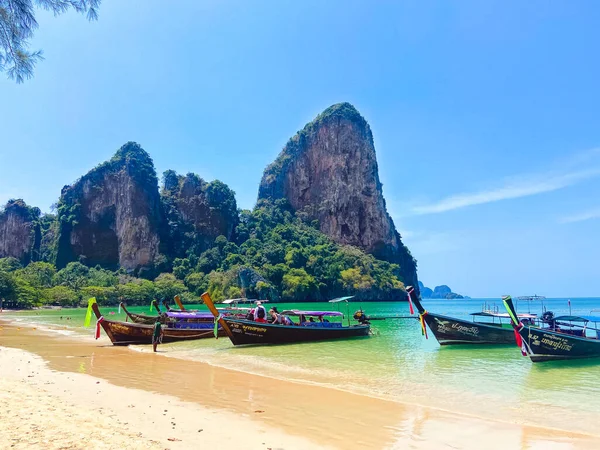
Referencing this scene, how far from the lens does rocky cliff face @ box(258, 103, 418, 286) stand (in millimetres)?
112938

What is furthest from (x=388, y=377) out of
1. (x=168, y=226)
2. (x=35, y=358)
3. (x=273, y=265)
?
(x=168, y=226)

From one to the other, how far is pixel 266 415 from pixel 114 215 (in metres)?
104

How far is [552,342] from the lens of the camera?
50.1 feet

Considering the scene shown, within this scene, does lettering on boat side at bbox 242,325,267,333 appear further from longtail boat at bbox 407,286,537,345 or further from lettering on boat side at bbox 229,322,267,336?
longtail boat at bbox 407,286,537,345

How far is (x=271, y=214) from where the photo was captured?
118438 mm

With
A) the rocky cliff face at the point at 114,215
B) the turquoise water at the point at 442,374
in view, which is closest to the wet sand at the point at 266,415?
the turquoise water at the point at 442,374

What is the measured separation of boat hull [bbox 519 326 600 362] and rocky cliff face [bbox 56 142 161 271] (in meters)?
92.2

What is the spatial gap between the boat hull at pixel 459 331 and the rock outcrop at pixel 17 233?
110722 millimetres

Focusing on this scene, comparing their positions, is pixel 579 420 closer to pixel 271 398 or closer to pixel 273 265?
pixel 271 398

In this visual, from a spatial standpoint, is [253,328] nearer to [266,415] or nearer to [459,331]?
[459,331]

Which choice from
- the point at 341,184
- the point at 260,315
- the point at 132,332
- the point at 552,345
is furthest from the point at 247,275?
the point at 552,345

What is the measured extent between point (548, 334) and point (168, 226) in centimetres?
9992

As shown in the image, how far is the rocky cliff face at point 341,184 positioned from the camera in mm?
112938

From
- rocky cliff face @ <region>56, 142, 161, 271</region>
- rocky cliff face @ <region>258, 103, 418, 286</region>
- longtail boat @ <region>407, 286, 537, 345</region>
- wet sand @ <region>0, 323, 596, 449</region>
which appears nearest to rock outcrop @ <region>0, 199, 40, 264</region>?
rocky cliff face @ <region>56, 142, 161, 271</region>
